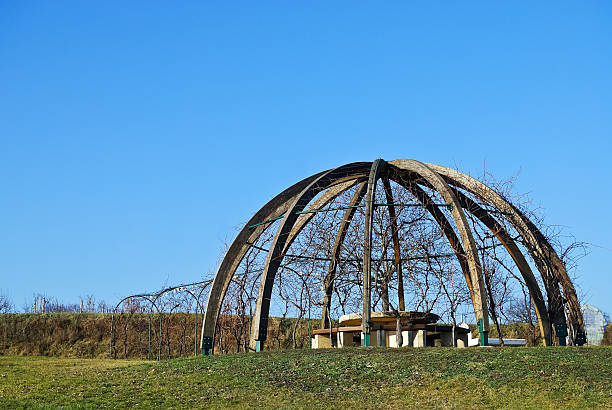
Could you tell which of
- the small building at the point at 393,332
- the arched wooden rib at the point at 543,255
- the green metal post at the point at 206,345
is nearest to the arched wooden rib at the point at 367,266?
the small building at the point at 393,332

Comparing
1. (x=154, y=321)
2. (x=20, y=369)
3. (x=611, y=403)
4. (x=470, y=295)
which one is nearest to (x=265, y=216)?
(x=470, y=295)

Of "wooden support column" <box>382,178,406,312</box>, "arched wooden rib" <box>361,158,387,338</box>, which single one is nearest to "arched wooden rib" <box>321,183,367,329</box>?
"wooden support column" <box>382,178,406,312</box>

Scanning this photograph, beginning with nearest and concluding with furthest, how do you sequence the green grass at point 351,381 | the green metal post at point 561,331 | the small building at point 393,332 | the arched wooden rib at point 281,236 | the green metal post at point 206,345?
the green grass at point 351,381 < the arched wooden rib at point 281,236 < the small building at point 393,332 < the green metal post at point 206,345 < the green metal post at point 561,331

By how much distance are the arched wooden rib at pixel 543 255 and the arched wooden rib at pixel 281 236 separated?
2671 mm

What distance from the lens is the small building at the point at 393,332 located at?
1495cm

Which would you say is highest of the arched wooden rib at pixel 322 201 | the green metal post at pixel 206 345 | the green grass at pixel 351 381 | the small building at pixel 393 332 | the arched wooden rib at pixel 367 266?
the arched wooden rib at pixel 322 201

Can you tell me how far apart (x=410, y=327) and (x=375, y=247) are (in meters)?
2.09

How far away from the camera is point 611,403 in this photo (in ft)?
29.7

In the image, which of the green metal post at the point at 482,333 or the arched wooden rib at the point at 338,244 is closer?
the green metal post at the point at 482,333

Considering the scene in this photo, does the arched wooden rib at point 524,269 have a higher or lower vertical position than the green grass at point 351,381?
higher

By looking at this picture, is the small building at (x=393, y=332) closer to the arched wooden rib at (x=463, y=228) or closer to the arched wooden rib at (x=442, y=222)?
the arched wooden rib at (x=442, y=222)

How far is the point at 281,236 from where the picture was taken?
14820mm

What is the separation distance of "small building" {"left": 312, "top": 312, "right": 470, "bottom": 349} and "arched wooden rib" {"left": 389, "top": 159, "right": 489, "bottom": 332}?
1533 millimetres

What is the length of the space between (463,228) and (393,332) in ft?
11.1
